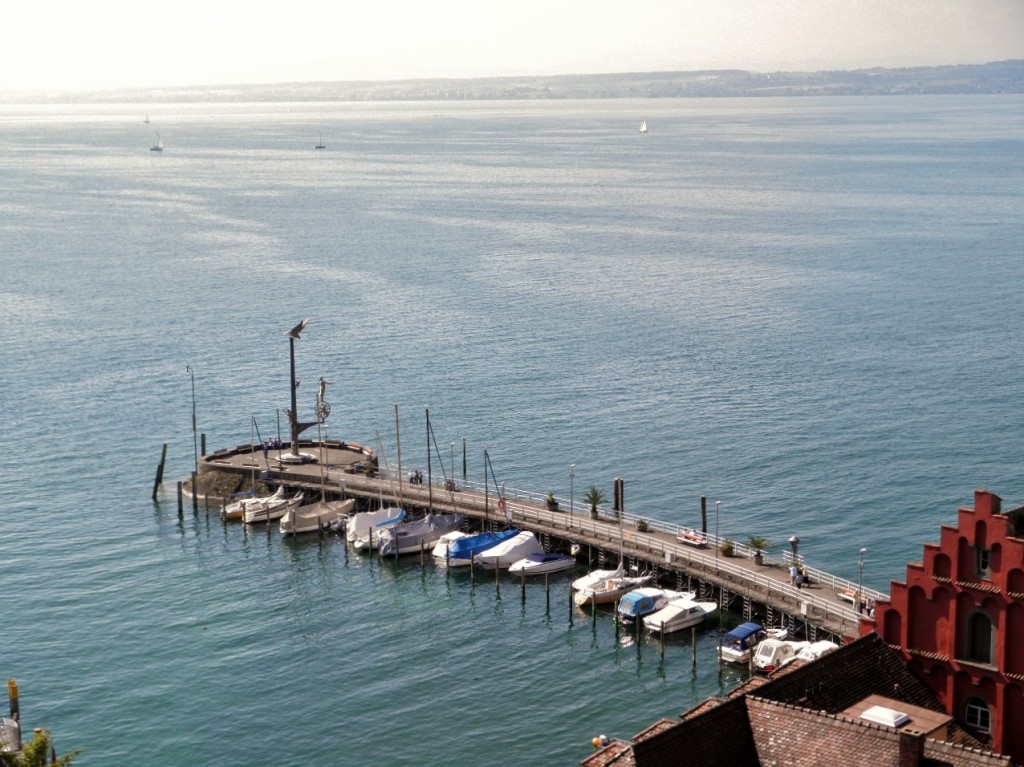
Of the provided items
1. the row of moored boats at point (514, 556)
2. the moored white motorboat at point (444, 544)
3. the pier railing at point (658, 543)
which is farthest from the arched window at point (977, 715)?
the moored white motorboat at point (444, 544)

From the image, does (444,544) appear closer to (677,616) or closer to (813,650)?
(677,616)

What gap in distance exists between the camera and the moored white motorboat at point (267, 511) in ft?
285

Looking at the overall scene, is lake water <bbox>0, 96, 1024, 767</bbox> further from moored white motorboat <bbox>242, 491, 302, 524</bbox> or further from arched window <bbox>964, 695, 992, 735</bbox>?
arched window <bbox>964, 695, 992, 735</bbox>

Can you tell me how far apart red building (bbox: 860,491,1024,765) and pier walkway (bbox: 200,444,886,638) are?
42.9 feet

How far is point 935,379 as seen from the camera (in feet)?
380

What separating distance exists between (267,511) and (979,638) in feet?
164

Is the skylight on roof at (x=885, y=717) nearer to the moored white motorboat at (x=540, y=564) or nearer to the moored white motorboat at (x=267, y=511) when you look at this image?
the moored white motorboat at (x=540, y=564)

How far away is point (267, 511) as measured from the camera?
286 feet

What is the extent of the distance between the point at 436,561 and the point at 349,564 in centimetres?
467

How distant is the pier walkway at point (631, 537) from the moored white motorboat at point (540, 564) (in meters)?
1.49

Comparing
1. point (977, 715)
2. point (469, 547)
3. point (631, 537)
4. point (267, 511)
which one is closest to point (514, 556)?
point (469, 547)

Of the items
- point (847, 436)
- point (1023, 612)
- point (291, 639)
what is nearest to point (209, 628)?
point (291, 639)

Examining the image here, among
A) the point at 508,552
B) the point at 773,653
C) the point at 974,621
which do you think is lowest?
the point at 773,653

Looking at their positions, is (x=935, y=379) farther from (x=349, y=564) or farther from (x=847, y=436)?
(x=349, y=564)
